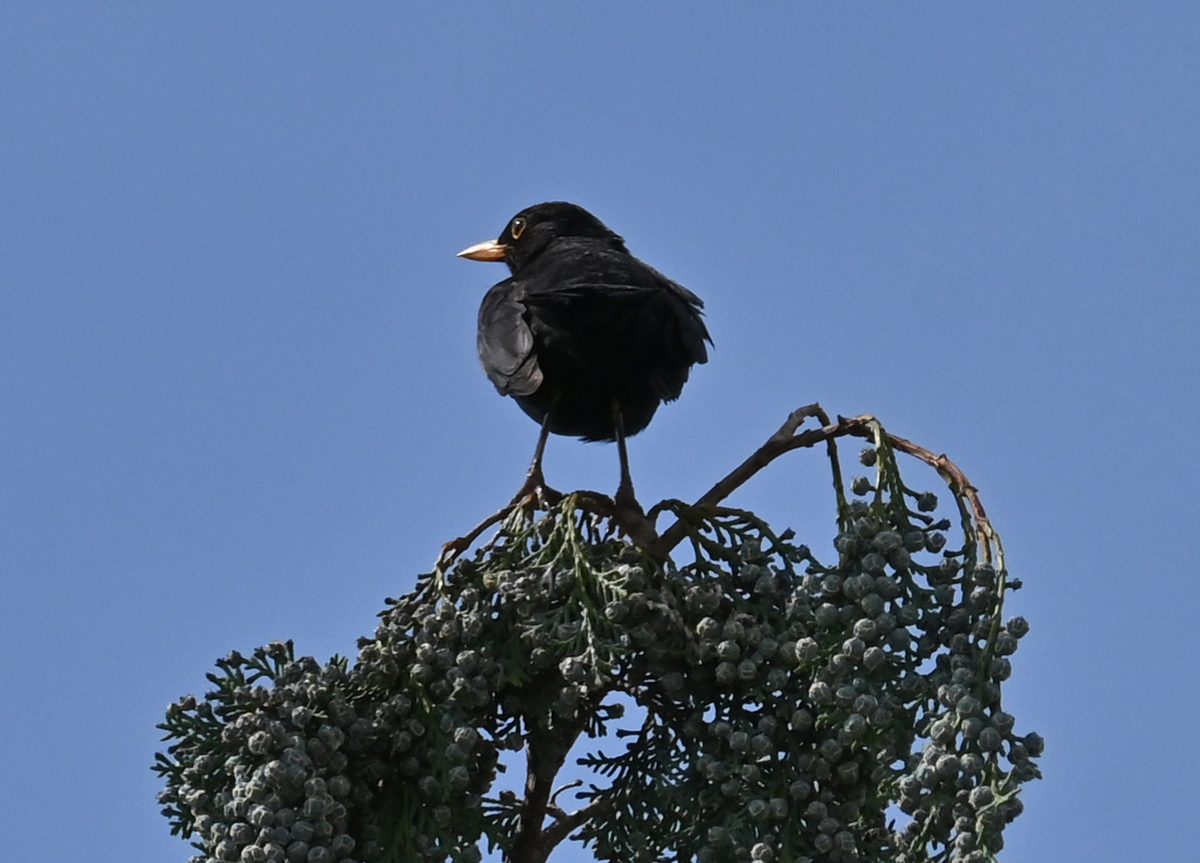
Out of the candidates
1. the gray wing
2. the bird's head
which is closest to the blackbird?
the gray wing

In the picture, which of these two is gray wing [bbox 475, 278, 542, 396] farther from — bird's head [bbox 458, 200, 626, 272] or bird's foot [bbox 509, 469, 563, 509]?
bird's head [bbox 458, 200, 626, 272]

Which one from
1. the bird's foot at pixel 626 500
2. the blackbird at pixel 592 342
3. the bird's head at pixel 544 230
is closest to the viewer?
the bird's foot at pixel 626 500

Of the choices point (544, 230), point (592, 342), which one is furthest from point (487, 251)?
point (592, 342)

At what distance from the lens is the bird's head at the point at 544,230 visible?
603cm

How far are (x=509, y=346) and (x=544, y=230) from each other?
1246mm

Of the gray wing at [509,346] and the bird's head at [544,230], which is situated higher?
the bird's head at [544,230]

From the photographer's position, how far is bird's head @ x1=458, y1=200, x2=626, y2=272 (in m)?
6.03

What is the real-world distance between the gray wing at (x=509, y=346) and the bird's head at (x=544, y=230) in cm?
87

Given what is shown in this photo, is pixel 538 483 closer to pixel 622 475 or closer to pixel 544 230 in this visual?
pixel 622 475

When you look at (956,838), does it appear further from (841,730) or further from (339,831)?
(339,831)

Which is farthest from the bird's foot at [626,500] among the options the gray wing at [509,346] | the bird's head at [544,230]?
the bird's head at [544,230]

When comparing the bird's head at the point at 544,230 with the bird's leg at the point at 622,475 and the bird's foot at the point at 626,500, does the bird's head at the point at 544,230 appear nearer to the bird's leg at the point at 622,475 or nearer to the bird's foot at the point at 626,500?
the bird's leg at the point at 622,475

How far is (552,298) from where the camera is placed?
4.89 meters

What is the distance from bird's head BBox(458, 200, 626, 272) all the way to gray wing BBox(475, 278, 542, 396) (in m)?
0.87
